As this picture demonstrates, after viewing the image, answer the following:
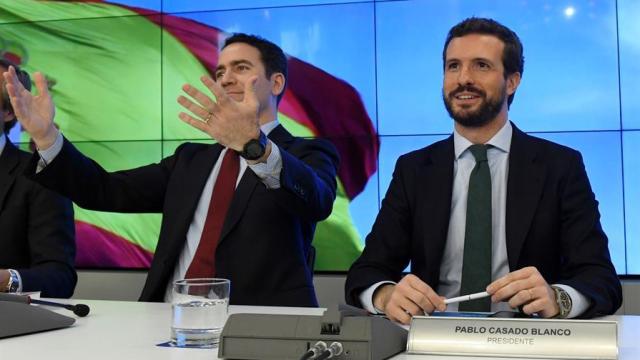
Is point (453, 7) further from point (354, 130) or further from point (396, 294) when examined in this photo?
point (396, 294)

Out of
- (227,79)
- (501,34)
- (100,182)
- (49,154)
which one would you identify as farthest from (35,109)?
(501,34)

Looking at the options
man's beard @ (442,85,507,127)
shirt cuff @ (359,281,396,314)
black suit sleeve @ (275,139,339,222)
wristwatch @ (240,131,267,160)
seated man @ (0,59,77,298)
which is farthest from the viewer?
seated man @ (0,59,77,298)

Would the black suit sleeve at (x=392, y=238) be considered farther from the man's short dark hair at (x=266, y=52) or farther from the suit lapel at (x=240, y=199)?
the man's short dark hair at (x=266, y=52)

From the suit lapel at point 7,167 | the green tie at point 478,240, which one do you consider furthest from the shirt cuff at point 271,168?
the suit lapel at point 7,167

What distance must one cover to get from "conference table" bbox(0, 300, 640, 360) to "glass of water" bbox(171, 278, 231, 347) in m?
0.04

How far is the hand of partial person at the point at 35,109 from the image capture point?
196 centimetres

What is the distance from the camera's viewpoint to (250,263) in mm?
2246

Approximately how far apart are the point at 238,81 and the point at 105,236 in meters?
2.06

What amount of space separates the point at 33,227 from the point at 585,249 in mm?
1757

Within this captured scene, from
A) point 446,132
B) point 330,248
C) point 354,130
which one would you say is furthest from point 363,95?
point 330,248

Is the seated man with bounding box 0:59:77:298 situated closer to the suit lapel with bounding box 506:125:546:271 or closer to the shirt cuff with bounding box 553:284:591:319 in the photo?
the suit lapel with bounding box 506:125:546:271

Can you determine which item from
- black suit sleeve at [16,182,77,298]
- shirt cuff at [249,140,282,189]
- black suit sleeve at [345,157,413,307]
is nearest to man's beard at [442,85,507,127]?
black suit sleeve at [345,157,413,307]

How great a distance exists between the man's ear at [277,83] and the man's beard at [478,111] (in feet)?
2.36

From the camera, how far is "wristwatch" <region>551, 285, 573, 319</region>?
4.89 ft
